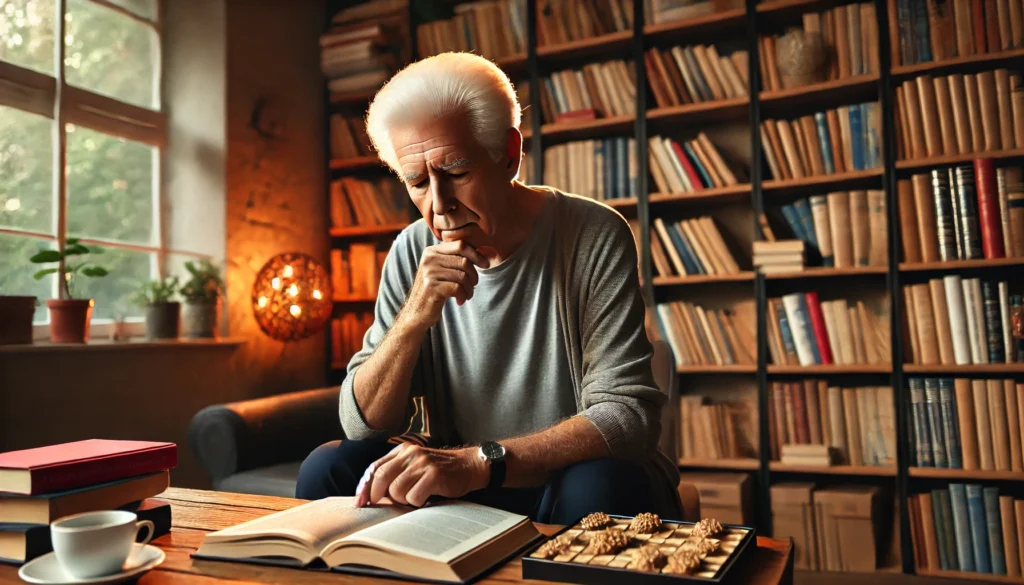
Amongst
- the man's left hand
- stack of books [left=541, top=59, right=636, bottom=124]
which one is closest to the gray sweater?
the man's left hand

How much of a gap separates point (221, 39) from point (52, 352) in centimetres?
149

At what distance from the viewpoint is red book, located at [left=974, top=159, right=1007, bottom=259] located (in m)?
2.61

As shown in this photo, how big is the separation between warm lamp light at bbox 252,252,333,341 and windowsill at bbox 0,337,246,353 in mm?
149

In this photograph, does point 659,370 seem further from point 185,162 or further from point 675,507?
point 185,162

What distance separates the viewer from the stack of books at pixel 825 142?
283cm

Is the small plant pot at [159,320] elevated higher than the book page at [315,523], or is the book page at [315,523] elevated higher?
the small plant pot at [159,320]

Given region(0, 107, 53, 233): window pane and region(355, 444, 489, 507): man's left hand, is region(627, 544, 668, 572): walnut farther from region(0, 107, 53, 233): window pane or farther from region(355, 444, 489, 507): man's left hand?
region(0, 107, 53, 233): window pane

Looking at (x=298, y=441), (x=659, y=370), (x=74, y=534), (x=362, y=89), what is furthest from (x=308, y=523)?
(x=362, y=89)

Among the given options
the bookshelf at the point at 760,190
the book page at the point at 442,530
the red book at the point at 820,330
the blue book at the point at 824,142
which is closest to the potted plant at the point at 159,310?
the bookshelf at the point at 760,190

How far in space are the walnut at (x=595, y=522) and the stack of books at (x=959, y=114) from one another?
2299 mm

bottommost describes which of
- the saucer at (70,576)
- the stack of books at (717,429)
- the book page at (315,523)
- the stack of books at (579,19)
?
the stack of books at (717,429)

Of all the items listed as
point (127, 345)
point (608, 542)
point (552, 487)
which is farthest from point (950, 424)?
point (127, 345)

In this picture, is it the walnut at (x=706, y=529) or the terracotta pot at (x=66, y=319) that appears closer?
the walnut at (x=706, y=529)

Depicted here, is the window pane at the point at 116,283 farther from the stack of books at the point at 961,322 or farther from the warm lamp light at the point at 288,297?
the stack of books at the point at 961,322
